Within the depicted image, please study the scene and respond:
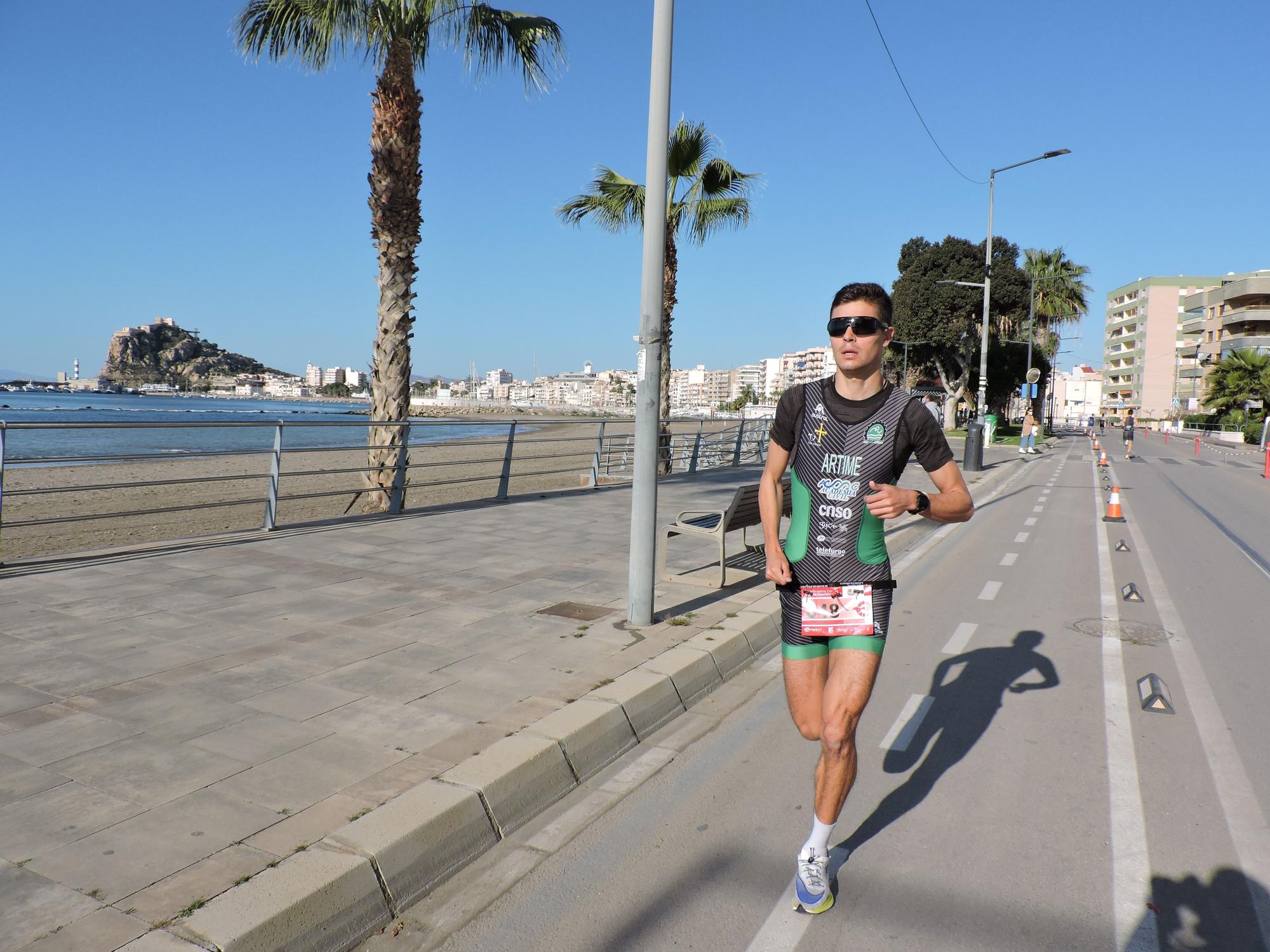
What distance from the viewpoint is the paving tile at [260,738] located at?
3.77 meters

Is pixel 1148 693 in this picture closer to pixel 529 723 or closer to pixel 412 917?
pixel 529 723

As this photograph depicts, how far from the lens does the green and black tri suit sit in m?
2.98

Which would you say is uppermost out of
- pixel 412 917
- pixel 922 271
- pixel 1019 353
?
pixel 922 271

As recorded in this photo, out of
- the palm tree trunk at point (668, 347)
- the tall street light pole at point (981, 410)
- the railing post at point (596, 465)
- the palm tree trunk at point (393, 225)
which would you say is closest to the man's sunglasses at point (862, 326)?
the palm tree trunk at point (393, 225)

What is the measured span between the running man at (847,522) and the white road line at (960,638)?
3615mm

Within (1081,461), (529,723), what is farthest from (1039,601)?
(1081,461)

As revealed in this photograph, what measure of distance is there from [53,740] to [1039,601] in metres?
7.46

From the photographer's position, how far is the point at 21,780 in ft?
11.3

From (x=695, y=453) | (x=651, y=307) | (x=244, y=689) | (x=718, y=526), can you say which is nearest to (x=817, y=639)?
(x=244, y=689)

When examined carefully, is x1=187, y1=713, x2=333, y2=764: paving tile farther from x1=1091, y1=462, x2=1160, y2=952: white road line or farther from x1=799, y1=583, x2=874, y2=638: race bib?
x1=1091, y1=462, x2=1160, y2=952: white road line

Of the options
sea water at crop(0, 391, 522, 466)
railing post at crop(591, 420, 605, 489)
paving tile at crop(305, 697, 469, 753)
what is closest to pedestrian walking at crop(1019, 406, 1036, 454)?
sea water at crop(0, 391, 522, 466)

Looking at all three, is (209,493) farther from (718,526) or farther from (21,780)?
(21,780)

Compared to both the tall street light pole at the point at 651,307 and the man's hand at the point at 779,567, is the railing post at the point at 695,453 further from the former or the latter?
the man's hand at the point at 779,567

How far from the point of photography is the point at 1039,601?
809cm
